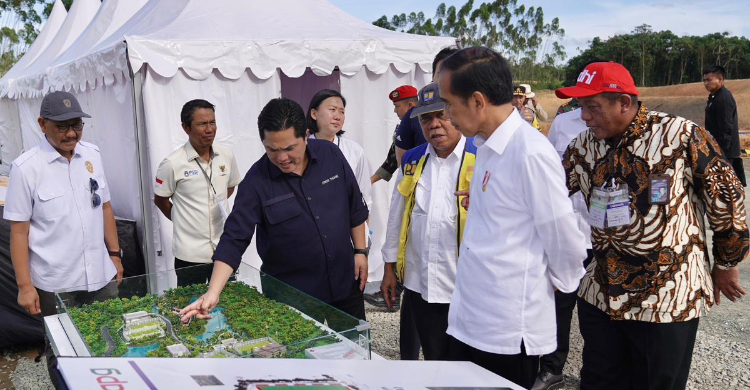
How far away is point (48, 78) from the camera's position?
6.72 m

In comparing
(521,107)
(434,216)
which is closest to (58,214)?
(434,216)

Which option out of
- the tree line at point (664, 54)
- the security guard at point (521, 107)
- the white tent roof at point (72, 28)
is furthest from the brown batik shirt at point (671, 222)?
the tree line at point (664, 54)

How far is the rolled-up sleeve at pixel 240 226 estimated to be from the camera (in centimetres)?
241

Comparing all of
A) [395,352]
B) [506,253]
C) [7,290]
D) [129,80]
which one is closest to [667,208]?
[506,253]

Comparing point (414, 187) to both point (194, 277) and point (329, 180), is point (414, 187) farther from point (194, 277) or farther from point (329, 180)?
point (194, 277)

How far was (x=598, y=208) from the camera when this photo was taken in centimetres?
239

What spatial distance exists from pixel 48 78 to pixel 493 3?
5151cm

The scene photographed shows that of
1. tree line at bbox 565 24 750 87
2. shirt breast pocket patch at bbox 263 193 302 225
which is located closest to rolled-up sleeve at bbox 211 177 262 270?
shirt breast pocket patch at bbox 263 193 302 225

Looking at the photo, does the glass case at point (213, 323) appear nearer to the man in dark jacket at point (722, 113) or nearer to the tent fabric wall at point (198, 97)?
the tent fabric wall at point (198, 97)

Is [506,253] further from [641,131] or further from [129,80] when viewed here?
[129,80]

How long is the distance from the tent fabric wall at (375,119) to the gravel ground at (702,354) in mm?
1068

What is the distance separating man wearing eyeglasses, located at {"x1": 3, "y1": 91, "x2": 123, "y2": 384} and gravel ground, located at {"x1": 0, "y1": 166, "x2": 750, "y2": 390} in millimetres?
→ 1021

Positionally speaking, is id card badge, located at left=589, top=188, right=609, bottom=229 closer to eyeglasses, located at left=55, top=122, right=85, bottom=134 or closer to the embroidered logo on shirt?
the embroidered logo on shirt

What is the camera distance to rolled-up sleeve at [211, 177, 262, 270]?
2412 millimetres
